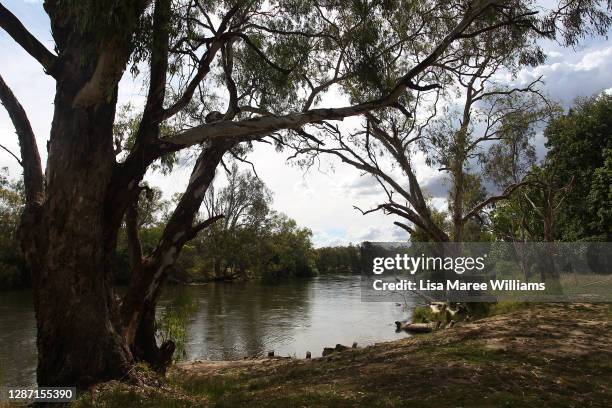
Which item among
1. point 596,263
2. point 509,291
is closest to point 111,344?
point 509,291

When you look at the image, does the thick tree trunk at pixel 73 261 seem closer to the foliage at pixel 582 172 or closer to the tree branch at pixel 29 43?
the tree branch at pixel 29 43

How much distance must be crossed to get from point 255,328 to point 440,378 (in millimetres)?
12267

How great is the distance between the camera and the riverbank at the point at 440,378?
4.30 m

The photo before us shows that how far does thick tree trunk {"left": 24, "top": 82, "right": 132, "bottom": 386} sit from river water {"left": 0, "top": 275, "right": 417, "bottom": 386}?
221 inches

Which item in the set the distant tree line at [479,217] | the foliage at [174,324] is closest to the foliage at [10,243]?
the distant tree line at [479,217]

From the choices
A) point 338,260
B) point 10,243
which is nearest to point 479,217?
point 10,243

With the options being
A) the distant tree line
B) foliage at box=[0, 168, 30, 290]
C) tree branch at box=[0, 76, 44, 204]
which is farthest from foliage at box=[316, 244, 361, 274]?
tree branch at box=[0, 76, 44, 204]

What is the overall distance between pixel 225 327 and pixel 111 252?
11.8 m

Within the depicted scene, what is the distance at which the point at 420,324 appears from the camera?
14727mm

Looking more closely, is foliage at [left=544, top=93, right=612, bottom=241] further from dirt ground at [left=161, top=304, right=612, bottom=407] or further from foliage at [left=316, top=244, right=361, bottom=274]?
foliage at [left=316, top=244, right=361, bottom=274]

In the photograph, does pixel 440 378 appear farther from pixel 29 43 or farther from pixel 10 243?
pixel 10 243

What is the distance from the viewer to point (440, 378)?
194 inches

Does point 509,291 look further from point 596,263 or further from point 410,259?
point 596,263

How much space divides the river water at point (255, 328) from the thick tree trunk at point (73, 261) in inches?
221
